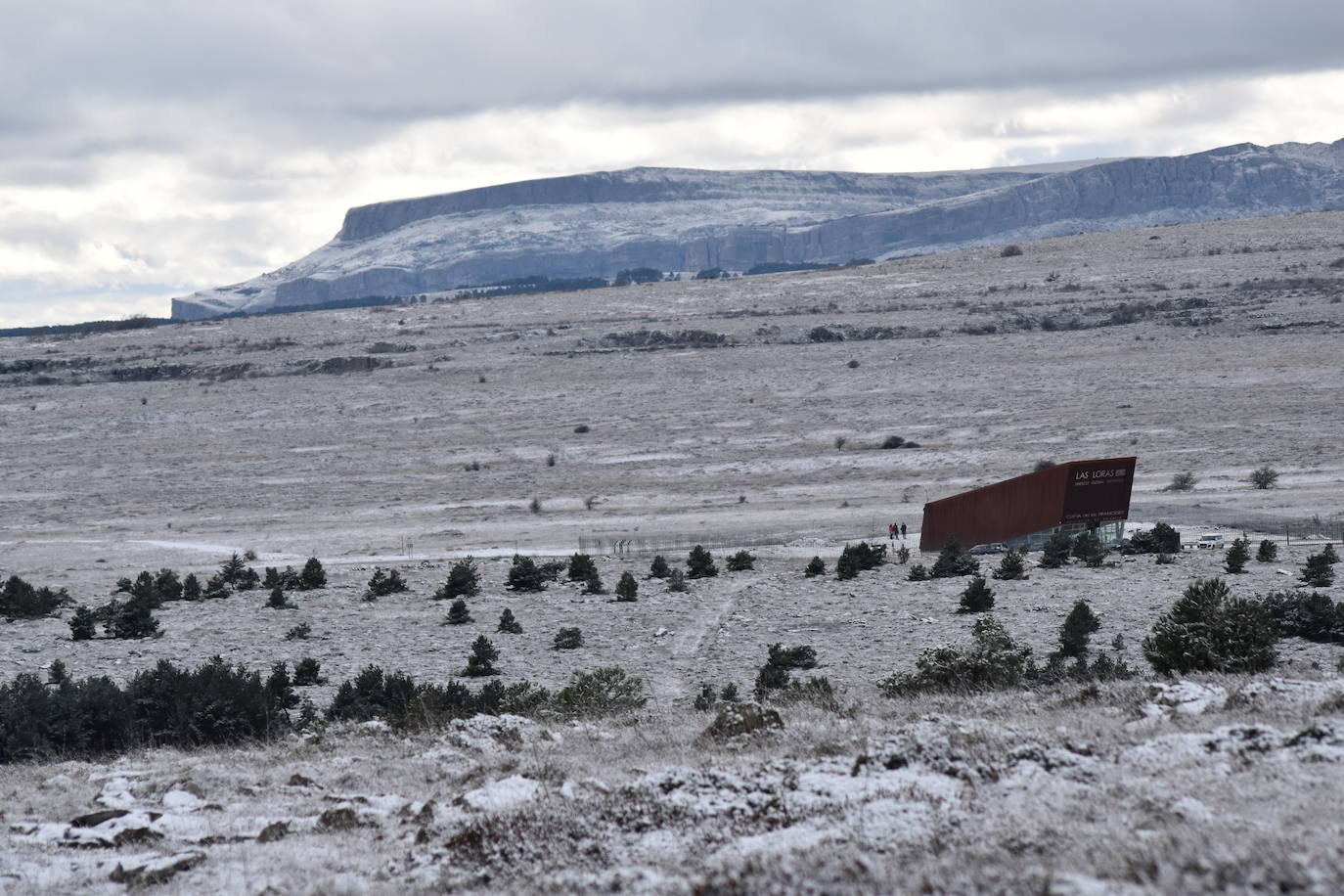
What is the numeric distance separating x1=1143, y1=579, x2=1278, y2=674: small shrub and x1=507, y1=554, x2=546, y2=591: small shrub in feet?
56.6

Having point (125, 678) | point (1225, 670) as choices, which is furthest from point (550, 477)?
point (1225, 670)

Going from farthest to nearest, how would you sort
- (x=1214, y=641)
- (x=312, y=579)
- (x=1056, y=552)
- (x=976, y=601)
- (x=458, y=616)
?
(x=312, y=579), (x=1056, y=552), (x=458, y=616), (x=976, y=601), (x=1214, y=641)

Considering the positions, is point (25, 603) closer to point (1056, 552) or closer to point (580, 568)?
point (580, 568)

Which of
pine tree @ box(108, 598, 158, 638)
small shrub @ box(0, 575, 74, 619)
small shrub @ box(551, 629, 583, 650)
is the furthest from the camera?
small shrub @ box(0, 575, 74, 619)

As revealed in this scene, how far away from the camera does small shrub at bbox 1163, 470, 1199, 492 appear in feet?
136

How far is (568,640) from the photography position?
22250mm

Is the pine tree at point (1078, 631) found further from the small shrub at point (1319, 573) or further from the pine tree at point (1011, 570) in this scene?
the pine tree at point (1011, 570)

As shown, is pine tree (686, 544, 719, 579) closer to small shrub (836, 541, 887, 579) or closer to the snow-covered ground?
the snow-covered ground

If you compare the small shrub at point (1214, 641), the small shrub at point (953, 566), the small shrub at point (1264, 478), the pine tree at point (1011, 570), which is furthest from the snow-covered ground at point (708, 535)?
the small shrub at point (953, 566)

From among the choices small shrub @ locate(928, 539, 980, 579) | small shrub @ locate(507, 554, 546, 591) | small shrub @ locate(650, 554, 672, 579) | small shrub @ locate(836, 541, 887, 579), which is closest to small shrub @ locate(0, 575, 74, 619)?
small shrub @ locate(507, 554, 546, 591)

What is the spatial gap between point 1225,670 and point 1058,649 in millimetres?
4976

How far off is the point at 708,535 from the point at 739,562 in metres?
7.01

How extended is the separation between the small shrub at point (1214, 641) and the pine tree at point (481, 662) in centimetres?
1038

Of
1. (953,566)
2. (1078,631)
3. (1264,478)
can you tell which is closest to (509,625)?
(953,566)
